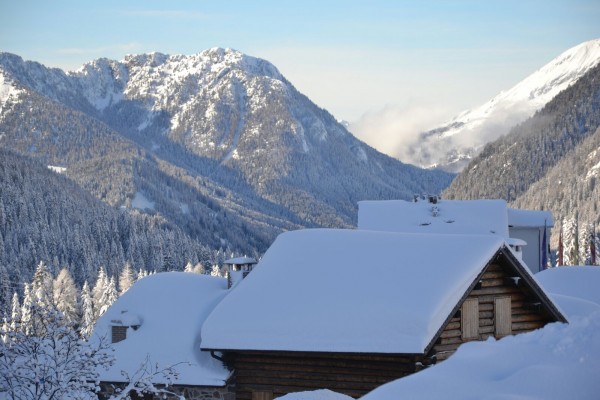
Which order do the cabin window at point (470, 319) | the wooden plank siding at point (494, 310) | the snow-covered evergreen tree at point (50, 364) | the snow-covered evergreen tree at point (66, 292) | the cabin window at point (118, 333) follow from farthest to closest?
the snow-covered evergreen tree at point (66, 292) < the cabin window at point (118, 333) < the cabin window at point (470, 319) < the wooden plank siding at point (494, 310) < the snow-covered evergreen tree at point (50, 364)

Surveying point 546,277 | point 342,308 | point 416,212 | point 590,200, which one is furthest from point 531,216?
point 590,200

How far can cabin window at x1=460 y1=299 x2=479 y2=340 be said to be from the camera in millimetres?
21091

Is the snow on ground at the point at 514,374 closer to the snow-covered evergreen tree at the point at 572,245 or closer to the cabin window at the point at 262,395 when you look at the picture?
the cabin window at the point at 262,395

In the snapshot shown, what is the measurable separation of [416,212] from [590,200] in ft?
464

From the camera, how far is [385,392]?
9.55m

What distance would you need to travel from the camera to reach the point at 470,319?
21266 mm

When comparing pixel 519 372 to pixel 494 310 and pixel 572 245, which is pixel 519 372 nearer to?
pixel 494 310

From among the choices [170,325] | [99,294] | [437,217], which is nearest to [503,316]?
[170,325]

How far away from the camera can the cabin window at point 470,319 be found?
830 inches

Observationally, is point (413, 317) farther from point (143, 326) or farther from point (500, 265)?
point (143, 326)

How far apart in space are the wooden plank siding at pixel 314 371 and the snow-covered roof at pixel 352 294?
56 centimetres

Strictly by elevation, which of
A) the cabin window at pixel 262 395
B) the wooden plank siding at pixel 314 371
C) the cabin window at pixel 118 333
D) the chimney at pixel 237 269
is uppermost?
the chimney at pixel 237 269

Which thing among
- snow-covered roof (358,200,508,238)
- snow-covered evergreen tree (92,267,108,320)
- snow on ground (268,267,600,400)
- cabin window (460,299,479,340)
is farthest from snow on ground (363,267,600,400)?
snow-covered evergreen tree (92,267,108,320)

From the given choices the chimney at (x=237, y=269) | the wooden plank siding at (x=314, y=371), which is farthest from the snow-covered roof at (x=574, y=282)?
the wooden plank siding at (x=314, y=371)
